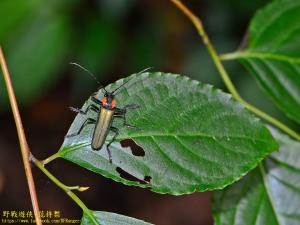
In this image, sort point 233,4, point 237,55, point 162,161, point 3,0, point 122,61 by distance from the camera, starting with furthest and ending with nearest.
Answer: point 122,61 < point 233,4 < point 3,0 < point 237,55 < point 162,161

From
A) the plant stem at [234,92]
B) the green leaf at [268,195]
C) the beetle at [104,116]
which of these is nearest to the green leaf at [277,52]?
the plant stem at [234,92]

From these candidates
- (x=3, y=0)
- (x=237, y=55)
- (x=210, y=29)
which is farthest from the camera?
(x=210, y=29)

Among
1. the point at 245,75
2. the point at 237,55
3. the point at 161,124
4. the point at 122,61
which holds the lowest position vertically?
the point at 161,124

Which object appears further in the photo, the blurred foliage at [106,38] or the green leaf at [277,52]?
the blurred foliage at [106,38]

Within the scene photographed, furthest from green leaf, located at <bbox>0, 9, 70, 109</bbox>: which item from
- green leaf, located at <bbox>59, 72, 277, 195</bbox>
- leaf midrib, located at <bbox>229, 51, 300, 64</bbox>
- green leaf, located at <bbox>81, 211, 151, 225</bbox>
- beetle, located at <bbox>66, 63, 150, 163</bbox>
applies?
green leaf, located at <bbox>81, 211, 151, 225</bbox>

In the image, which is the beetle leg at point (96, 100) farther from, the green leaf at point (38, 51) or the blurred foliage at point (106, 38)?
the green leaf at point (38, 51)

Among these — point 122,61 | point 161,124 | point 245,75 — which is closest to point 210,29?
point 245,75

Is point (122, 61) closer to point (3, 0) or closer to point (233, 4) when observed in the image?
point (233, 4)

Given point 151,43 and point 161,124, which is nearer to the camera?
point 161,124
